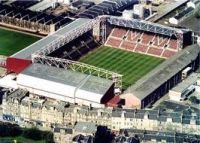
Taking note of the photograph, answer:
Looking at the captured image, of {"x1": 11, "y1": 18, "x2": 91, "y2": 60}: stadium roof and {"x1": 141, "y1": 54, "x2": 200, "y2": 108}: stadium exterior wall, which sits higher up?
{"x1": 11, "y1": 18, "x2": 91, "y2": 60}: stadium roof

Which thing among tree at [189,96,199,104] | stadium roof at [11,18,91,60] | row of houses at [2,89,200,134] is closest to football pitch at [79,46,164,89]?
stadium roof at [11,18,91,60]

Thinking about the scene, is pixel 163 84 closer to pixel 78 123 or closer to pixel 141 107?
pixel 141 107

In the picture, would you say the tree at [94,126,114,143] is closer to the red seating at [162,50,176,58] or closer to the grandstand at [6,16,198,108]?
the grandstand at [6,16,198,108]

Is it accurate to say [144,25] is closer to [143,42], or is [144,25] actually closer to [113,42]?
[143,42]

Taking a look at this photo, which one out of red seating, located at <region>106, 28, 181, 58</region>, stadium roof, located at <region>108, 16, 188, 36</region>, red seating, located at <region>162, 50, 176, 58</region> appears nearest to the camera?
stadium roof, located at <region>108, 16, 188, 36</region>

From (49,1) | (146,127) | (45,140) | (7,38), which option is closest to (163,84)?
(146,127)
